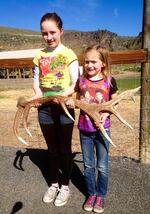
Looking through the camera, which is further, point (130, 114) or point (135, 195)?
point (130, 114)

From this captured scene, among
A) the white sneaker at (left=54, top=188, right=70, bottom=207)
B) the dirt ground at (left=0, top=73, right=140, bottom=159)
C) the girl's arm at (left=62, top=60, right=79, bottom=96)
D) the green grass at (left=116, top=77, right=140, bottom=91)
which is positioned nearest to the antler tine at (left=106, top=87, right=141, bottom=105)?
the girl's arm at (left=62, top=60, right=79, bottom=96)

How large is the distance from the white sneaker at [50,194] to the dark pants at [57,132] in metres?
0.14

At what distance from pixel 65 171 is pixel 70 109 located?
662 mm

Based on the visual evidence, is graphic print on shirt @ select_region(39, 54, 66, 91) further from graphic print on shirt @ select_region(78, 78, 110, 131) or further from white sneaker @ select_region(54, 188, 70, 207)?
white sneaker @ select_region(54, 188, 70, 207)

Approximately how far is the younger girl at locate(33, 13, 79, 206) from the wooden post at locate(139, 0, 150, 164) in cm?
132

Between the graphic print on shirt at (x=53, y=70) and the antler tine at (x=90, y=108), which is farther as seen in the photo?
the graphic print on shirt at (x=53, y=70)

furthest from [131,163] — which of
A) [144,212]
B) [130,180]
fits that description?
[144,212]

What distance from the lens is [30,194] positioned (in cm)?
423

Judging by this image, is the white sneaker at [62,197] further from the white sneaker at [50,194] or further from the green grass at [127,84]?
the green grass at [127,84]

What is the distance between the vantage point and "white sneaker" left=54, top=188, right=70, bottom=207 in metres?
3.94

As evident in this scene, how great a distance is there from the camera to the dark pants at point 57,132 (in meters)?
3.78

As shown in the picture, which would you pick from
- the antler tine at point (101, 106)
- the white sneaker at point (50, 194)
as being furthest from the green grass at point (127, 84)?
the antler tine at point (101, 106)

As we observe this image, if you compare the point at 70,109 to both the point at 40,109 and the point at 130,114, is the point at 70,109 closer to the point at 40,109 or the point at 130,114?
the point at 40,109

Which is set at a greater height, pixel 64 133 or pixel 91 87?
pixel 91 87
